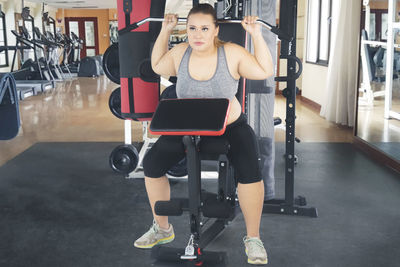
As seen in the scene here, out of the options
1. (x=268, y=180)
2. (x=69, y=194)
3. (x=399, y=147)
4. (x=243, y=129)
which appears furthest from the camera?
(x=399, y=147)

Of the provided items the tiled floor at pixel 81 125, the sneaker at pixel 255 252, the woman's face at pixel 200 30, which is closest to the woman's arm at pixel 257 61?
the woman's face at pixel 200 30

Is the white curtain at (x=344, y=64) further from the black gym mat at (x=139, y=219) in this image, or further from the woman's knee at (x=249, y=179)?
the woman's knee at (x=249, y=179)

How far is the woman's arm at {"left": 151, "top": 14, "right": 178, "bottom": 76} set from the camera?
1987 millimetres

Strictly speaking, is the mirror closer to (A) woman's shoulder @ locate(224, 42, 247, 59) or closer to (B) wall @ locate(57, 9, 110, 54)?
(A) woman's shoulder @ locate(224, 42, 247, 59)

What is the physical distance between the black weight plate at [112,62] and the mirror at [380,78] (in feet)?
7.06

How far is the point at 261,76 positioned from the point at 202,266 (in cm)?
83

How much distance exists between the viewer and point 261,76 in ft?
6.30

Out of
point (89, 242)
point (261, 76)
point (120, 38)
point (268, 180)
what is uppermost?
point (120, 38)

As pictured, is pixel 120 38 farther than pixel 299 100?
No

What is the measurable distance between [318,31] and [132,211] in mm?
5077

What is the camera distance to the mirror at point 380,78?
3.57m

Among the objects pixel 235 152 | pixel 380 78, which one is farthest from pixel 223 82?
pixel 380 78

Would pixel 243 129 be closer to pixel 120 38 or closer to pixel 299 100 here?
pixel 120 38

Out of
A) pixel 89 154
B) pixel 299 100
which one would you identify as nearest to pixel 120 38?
pixel 89 154
